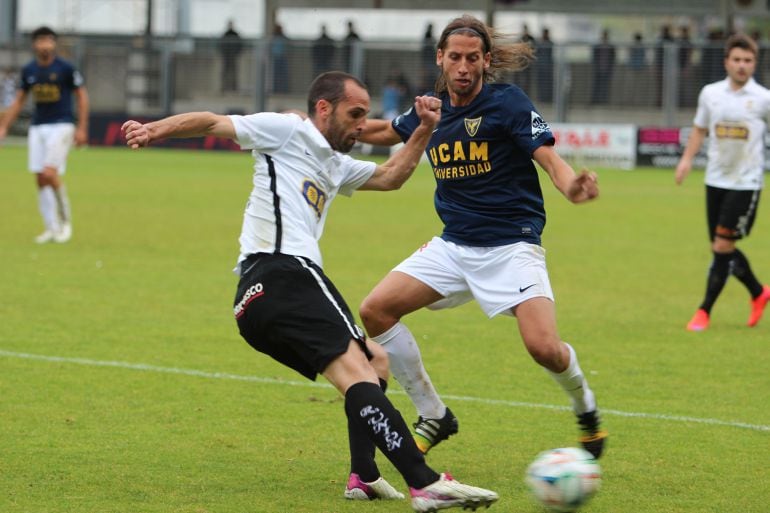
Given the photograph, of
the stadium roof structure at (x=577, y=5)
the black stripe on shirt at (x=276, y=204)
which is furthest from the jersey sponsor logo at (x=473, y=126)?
the stadium roof structure at (x=577, y=5)

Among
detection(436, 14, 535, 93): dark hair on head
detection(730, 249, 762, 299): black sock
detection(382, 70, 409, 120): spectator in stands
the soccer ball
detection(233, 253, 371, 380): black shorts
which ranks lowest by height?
detection(382, 70, 409, 120): spectator in stands

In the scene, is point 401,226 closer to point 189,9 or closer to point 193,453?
point 193,453

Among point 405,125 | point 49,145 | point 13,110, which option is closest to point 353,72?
point 13,110

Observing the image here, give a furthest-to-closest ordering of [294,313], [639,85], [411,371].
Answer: [639,85] < [411,371] < [294,313]

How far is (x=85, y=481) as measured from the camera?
604 centimetres

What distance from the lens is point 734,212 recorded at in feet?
→ 34.9

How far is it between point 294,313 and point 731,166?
6211mm

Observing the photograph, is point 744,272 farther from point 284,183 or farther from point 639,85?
point 639,85

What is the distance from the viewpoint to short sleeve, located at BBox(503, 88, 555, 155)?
645 centimetres

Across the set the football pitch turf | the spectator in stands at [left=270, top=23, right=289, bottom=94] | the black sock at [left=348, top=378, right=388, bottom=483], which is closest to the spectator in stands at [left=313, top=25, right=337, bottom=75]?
the spectator in stands at [left=270, top=23, right=289, bottom=94]

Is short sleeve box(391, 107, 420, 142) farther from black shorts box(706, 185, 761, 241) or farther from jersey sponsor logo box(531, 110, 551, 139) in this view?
black shorts box(706, 185, 761, 241)

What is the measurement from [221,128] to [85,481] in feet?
5.73

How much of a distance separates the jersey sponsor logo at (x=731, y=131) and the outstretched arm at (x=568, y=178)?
191 inches

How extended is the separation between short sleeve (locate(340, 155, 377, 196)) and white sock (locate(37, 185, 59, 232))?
32.8 ft
